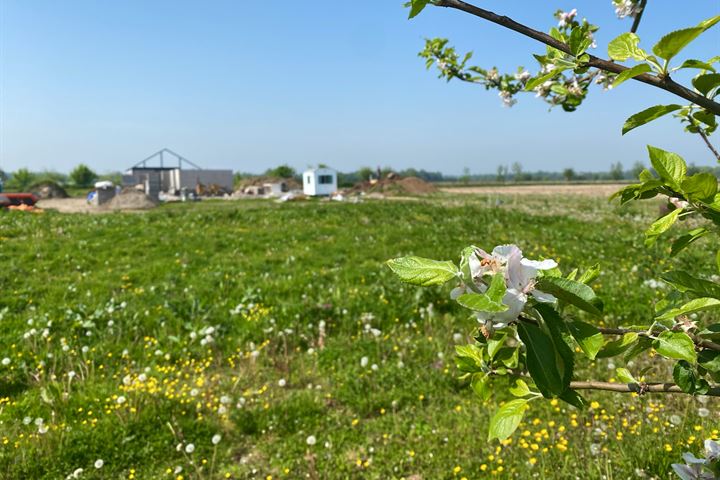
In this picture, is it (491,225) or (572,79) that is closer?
(572,79)

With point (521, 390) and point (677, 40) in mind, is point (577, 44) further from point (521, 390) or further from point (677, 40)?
point (521, 390)

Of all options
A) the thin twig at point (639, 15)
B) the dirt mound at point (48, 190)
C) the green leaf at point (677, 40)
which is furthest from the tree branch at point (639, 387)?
the dirt mound at point (48, 190)

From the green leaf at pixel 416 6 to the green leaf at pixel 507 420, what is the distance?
1367 mm

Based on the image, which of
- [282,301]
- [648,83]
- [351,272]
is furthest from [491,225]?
[648,83]

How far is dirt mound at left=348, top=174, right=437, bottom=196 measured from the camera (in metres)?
55.7

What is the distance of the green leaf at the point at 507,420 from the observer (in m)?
1.55

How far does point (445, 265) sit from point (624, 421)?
12.1 feet

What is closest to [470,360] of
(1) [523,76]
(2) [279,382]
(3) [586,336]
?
(3) [586,336]

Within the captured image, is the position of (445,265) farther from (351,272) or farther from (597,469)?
(351,272)

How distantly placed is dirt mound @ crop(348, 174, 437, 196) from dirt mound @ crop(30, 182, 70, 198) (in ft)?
113

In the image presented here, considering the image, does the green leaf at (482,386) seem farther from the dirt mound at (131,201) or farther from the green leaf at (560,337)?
the dirt mound at (131,201)

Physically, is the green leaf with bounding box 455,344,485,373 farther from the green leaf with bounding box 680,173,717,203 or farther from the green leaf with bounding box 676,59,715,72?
the green leaf with bounding box 676,59,715,72

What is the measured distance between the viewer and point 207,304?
739 cm

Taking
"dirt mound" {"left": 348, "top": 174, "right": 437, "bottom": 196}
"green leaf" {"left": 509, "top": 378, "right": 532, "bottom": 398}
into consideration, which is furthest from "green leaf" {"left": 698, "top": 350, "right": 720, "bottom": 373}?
"dirt mound" {"left": 348, "top": 174, "right": 437, "bottom": 196}
